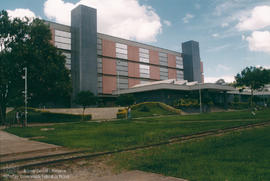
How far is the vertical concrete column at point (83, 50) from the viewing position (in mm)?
57688

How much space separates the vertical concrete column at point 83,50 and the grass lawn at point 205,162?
51.2m

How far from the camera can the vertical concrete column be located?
57688 millimetres

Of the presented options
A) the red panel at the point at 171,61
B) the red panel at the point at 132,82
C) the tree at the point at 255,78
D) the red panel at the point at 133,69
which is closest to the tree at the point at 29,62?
the red panel at the point at 132,82

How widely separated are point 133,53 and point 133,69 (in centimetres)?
567

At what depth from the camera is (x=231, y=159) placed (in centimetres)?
638

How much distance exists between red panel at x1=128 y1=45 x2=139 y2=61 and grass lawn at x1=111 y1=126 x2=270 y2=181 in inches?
2637

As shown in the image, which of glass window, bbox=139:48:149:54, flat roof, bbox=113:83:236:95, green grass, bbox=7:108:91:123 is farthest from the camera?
glass window, bbox=139:48:149:54

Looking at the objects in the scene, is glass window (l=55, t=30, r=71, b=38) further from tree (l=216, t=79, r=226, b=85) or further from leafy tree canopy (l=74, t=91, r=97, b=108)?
tree (l=216, t=79, r=226, b=85)

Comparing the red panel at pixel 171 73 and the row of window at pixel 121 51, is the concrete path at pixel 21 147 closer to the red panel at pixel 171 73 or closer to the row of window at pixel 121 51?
the row of window at pixel 121 51

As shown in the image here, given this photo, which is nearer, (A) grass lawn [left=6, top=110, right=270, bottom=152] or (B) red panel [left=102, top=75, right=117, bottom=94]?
(A) grass lawn [left=6, top=110, right=270, bottom=152]

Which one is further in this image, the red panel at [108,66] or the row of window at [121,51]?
the row of window at [121,51]

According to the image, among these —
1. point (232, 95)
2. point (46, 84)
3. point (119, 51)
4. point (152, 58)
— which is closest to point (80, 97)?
point (46, 84)

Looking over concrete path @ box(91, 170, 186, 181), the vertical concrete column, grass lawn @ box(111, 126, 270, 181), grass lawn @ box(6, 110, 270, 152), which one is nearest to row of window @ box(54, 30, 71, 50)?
the vertical concrete column

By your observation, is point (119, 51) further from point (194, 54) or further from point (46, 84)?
point (46, 84)
